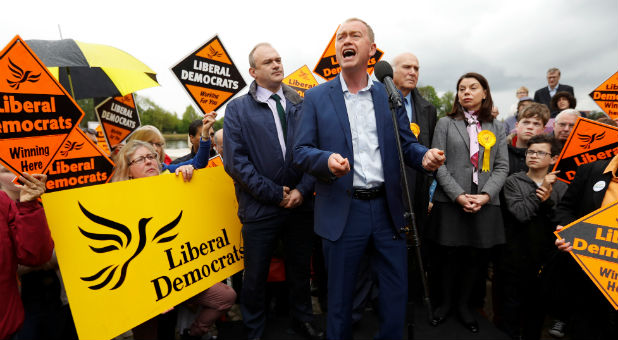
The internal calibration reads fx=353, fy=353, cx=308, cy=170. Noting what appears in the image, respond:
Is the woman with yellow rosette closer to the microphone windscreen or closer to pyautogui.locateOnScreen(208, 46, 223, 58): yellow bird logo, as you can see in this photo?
the microphone windscreen

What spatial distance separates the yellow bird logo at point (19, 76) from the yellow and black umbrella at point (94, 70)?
7.44 feet

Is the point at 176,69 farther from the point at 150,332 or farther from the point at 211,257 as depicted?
the point at 150,332

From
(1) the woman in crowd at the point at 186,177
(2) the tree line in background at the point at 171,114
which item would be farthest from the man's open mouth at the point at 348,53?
(2) the tree line in background at the point at 171,114

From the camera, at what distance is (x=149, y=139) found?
13.3ft

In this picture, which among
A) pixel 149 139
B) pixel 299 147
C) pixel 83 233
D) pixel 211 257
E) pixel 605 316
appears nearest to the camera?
pixel 299 147

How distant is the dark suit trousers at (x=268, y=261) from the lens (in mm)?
2998

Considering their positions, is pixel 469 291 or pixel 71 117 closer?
pixel 71 117

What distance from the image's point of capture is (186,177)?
120 inches

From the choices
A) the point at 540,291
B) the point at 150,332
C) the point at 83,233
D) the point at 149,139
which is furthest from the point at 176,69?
the point at 540,291

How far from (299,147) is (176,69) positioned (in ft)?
7.29

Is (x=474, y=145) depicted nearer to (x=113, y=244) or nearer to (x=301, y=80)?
(x=113, y=244)

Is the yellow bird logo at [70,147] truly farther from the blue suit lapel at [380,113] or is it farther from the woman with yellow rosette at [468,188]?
the woman with yellow rosette at [468,188]

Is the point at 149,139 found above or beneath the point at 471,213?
above

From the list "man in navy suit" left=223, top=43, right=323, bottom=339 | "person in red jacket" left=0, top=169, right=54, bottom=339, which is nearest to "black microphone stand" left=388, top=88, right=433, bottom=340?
"man in navy suit" left=223, top=43, right=323, bottom=339
